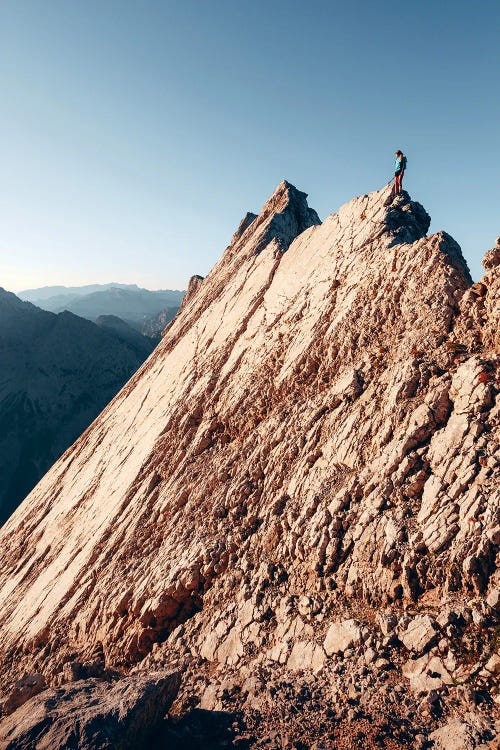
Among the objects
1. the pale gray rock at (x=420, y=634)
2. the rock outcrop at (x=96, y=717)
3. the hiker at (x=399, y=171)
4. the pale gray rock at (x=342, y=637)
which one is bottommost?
the rock outcrop at (x=96, y=717)

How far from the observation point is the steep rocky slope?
9.62 metres

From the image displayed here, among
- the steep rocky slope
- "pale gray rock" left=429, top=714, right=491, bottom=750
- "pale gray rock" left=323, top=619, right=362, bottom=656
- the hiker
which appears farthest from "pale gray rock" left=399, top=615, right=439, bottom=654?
the hiker

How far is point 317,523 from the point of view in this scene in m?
13.0

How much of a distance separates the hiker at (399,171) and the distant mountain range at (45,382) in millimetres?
78486

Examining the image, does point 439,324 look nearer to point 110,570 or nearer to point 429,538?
point 429,538

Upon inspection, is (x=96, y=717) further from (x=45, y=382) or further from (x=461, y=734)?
(x=45, y=382)

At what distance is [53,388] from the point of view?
95688 mm

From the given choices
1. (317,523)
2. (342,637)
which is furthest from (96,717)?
(317,523)

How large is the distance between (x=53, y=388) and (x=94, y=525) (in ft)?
274

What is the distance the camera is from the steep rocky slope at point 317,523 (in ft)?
31.6

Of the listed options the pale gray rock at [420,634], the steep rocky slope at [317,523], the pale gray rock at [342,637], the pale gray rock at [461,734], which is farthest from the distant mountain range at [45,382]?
the pale gray rock at [461,734]

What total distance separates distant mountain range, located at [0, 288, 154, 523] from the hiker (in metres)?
78.5

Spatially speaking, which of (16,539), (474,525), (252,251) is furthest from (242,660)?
(252,251)

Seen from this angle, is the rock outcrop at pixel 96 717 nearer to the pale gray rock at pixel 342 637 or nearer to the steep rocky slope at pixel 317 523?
the steep rocky slope at pixel 317 523
